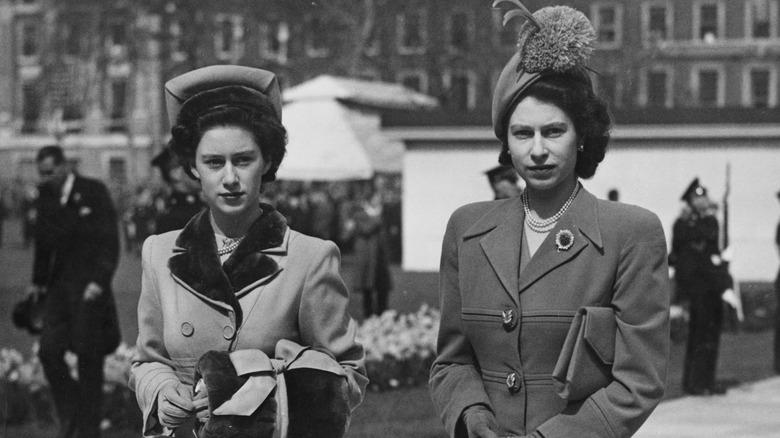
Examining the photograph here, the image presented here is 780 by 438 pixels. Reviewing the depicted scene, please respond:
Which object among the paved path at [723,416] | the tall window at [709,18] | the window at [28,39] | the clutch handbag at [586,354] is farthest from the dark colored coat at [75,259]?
the tall window at [709,18]

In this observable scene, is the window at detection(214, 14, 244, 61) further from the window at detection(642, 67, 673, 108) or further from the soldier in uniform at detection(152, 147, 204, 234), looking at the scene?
the window at detection(642, 67, 673, 108)

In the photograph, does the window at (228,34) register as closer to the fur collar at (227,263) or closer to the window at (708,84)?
the fur collar at (227,263)

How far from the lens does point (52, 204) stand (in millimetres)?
7875

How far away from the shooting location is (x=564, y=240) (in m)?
3.26

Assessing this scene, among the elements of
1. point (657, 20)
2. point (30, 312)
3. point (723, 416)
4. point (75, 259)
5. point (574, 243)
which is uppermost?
point (657, 20)

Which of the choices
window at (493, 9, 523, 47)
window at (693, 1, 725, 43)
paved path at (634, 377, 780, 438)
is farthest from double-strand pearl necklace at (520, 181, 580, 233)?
window at (693, 1, 725, 43)

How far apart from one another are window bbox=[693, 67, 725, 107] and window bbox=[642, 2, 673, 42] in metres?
0.75

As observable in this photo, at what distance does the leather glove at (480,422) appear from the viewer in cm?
317

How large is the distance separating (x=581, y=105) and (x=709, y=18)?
14.6 meters

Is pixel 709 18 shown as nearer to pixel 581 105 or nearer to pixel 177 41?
pixel 177 41

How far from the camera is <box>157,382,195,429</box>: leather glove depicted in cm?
325

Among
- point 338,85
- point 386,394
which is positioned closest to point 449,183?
point 338,85

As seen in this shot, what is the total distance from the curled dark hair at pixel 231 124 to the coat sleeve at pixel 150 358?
0.27m

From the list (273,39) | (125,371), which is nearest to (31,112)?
(273,39)
